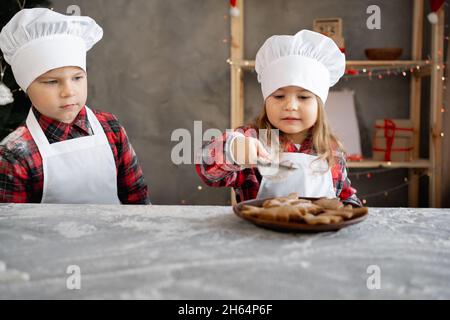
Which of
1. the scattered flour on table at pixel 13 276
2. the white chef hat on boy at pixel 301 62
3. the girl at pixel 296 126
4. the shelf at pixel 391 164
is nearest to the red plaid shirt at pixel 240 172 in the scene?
the girl at pixel 296 126

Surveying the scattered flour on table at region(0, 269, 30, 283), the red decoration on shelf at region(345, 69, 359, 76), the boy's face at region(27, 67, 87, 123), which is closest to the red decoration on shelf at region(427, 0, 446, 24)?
the red decoration on shelf at region(345, 69, 359, 76)

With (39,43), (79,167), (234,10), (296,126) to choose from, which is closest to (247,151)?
(296,126)

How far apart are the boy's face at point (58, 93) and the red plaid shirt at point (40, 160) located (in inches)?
2.2

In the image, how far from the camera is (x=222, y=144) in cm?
133

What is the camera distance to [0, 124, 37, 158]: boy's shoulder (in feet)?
4.64

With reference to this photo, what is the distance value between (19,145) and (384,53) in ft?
6.55

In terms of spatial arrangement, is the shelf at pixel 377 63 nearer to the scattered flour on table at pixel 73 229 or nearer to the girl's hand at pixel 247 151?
the girl's hand at pixel 247 151

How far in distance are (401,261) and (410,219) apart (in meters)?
0.32

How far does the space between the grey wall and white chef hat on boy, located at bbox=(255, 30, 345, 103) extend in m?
1.46

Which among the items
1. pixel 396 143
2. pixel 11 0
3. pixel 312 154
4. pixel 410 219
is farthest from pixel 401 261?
pixel 11 0

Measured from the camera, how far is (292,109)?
1.43 metres

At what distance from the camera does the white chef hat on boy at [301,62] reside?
1448 millimetres

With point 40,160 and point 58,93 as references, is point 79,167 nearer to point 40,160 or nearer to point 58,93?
point 40,160
